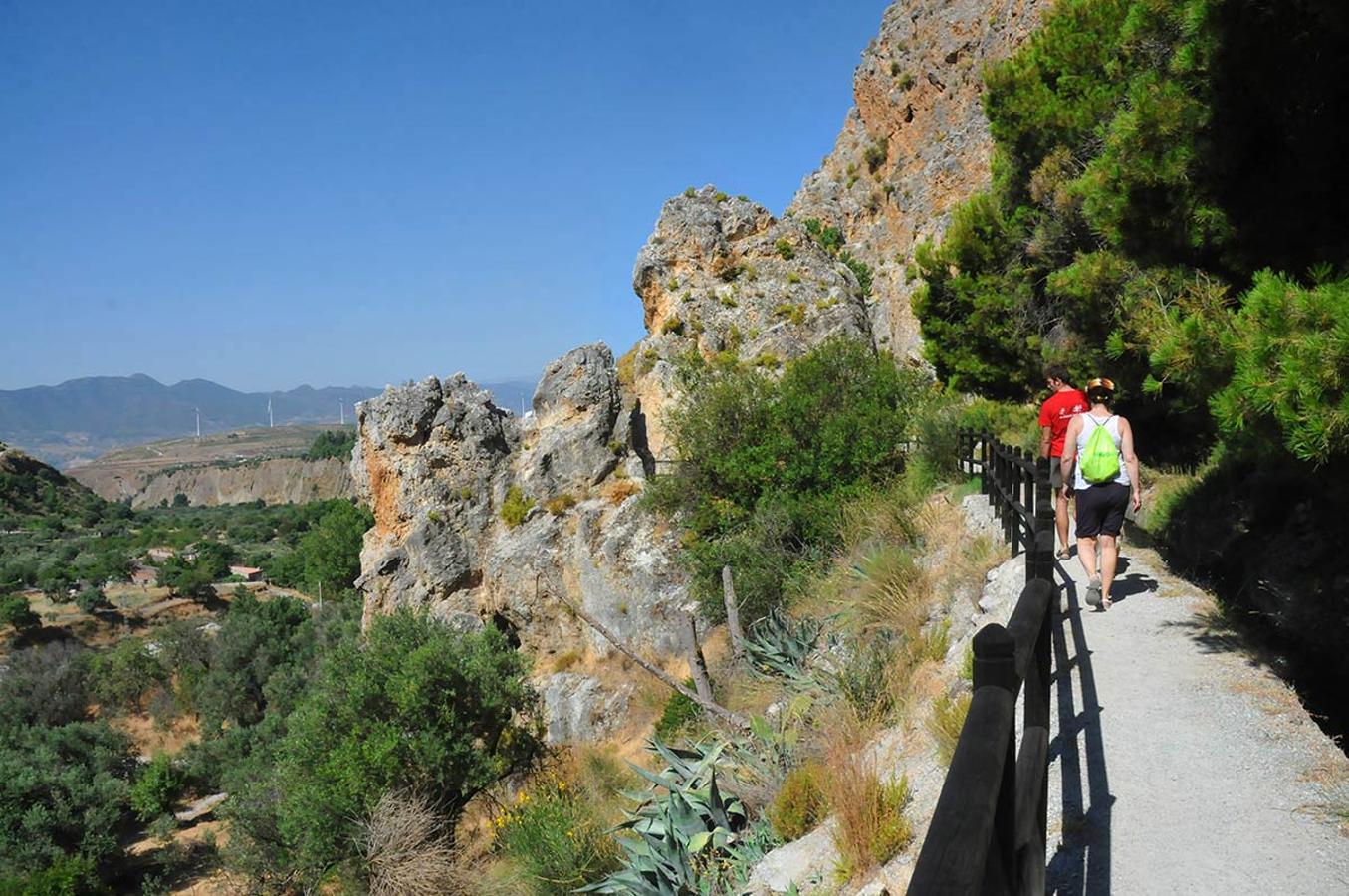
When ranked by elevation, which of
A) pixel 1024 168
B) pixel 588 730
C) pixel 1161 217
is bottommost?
pixel 588 730

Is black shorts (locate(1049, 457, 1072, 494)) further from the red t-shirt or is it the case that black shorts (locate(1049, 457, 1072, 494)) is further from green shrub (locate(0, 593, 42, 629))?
green shrub (locate(0, 593, 42, 629))

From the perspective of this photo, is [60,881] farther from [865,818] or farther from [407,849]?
[865,818]

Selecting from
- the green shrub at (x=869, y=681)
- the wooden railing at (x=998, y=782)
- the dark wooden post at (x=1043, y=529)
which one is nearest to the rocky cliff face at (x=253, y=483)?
the green shrub at (x=869, y=681)

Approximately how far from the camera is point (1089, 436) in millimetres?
6535

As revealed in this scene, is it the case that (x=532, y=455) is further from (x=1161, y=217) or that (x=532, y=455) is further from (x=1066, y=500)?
(x=1161, y=217)

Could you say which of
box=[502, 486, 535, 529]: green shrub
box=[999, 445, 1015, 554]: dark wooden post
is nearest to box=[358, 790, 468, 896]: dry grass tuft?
box=[502, 486, 535, 529]: green shrub

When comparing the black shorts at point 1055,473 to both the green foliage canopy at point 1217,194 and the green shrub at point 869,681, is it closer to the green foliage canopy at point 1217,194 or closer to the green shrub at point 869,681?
the green foliage canopy at point 1217,194

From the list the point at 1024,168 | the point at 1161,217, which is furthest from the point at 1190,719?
the point at 1024,168

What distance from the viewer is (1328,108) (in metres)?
4.90

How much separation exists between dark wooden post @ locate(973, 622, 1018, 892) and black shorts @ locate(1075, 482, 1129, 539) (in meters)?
5.05

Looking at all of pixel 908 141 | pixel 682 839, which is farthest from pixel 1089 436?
pixel 908 141

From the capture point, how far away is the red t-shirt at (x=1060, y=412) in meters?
8.09

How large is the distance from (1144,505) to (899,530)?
3.04 metres

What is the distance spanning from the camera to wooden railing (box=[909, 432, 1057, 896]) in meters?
1.30
